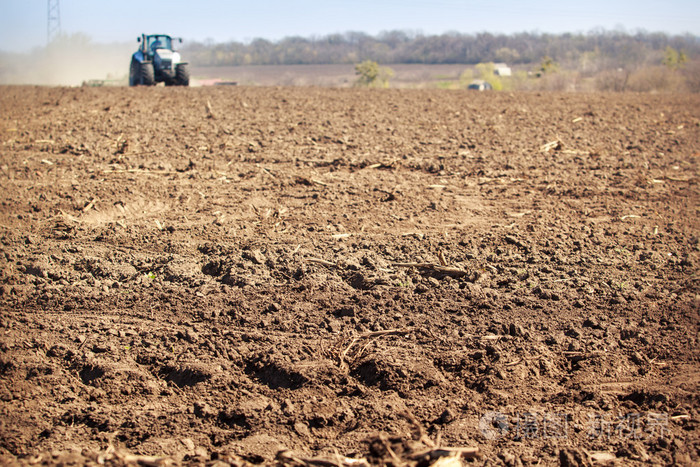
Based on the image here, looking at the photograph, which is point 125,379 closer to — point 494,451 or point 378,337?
point 378,337

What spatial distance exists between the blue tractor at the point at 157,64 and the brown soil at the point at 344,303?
1268 centimetres

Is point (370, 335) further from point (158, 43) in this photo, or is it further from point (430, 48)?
point (430, 48)

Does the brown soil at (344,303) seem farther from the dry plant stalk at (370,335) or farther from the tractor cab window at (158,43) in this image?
the tractor cab window at (158,43)

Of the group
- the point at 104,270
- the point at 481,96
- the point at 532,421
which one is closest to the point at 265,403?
the point at 532,421

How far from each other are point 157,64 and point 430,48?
220ft

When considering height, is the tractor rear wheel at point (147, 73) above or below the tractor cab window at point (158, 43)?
below

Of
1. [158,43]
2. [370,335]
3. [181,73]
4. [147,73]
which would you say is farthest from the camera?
[158,43]

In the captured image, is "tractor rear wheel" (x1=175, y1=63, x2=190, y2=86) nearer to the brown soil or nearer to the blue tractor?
the blue tractor

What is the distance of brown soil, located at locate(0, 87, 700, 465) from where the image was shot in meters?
3.09

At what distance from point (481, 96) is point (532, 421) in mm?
14241

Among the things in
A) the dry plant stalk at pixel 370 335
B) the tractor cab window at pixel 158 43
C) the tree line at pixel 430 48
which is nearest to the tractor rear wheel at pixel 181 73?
the tractor cab window at pixel 158 43

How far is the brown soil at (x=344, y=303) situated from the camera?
3094 mm

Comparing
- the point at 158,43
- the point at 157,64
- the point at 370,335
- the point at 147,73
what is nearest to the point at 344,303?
the point at 370,335

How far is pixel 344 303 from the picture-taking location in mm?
4504
